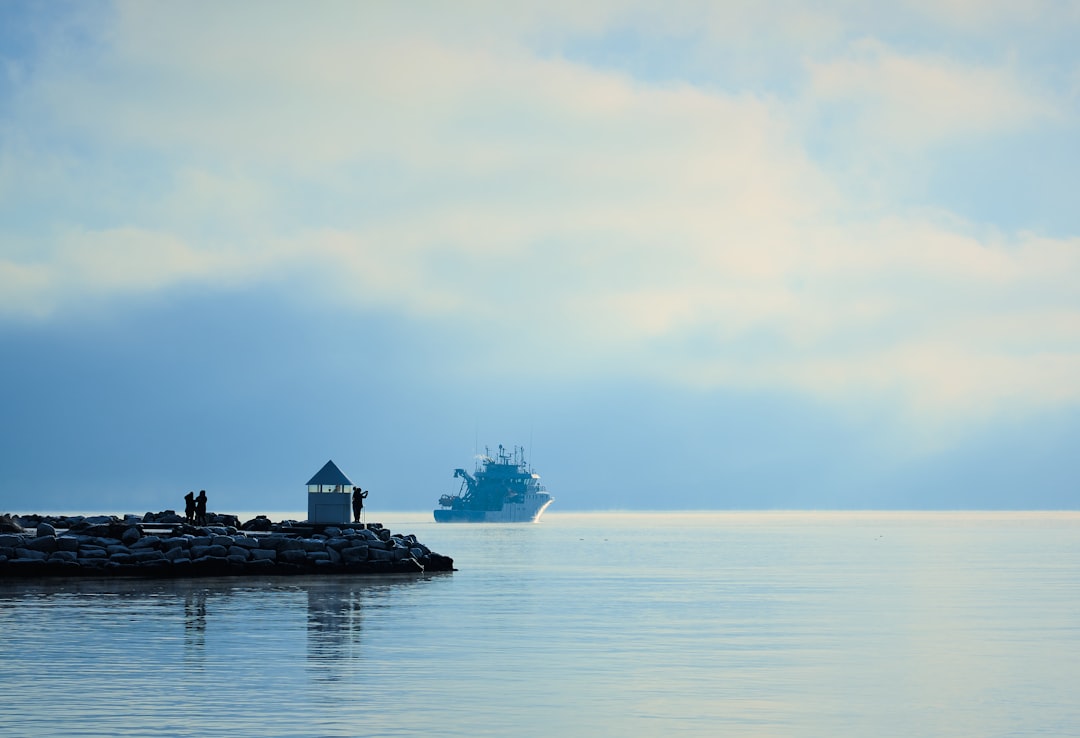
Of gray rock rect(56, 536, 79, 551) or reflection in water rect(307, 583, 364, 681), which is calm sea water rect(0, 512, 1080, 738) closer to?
reflection in water rect(307, 583, 364, 681)

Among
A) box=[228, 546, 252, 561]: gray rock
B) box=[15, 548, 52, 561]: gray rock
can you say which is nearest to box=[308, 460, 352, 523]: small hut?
box=[228, 546, 252, 561]: gray rock

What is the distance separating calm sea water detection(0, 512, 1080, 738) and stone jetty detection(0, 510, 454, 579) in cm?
254

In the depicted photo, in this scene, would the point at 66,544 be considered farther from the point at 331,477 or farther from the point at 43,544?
the point at 331,477

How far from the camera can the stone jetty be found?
49.8 metres

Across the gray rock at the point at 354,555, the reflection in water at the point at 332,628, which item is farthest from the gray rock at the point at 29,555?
the gray rock at the point at 354,555

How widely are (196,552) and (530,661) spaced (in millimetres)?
29115

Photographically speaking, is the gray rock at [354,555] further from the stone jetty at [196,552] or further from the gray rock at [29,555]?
the gray rock at [29,555]

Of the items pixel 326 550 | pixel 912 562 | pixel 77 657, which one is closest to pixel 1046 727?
pixel 77 657

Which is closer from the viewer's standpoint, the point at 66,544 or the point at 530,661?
the point at 530,661

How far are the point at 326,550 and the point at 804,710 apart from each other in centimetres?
3775

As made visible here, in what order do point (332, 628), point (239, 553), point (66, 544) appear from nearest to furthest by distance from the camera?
point (332, 628), point (66, 544), point (239, 553)

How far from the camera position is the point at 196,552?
52.3 meters

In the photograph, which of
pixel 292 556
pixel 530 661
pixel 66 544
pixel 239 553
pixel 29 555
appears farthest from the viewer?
pixel 292 556

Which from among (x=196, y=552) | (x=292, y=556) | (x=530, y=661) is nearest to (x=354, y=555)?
(x=292, y=556)
